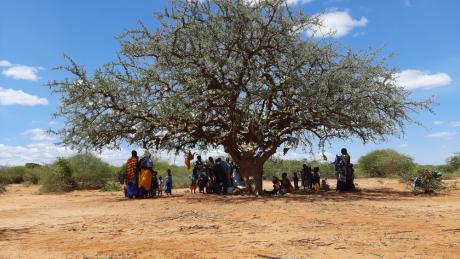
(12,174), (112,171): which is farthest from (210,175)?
(12,174)

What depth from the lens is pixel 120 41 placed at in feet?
52.5

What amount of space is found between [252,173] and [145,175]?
12.3 feet

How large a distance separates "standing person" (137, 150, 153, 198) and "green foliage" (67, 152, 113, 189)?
10.5 metres

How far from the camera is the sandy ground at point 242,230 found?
7.08m

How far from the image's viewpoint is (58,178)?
82.3 ft

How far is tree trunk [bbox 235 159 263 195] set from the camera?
647 inches

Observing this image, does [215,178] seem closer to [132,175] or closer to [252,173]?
[252,173]

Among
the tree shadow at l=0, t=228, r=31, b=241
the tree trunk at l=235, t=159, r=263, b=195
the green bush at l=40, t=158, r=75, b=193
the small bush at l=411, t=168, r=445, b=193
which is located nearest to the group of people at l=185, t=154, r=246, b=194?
the tree trunk at l=235, t=159, r=263, b=195

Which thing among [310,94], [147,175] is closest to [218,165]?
[147,175]

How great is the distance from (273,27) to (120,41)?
5.20 metres

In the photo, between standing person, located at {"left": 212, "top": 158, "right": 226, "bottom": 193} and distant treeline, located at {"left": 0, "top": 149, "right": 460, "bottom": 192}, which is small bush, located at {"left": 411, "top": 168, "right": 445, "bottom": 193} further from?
standing person, located at {"left": 212, "top": 158, "right": 226, "bottom": 193}

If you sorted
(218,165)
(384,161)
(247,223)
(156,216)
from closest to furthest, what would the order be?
(247,223), (156,216), (218,165), (384,161)

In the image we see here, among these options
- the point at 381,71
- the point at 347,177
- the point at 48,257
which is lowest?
the point at 48,257

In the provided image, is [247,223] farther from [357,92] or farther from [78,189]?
[78,189]
